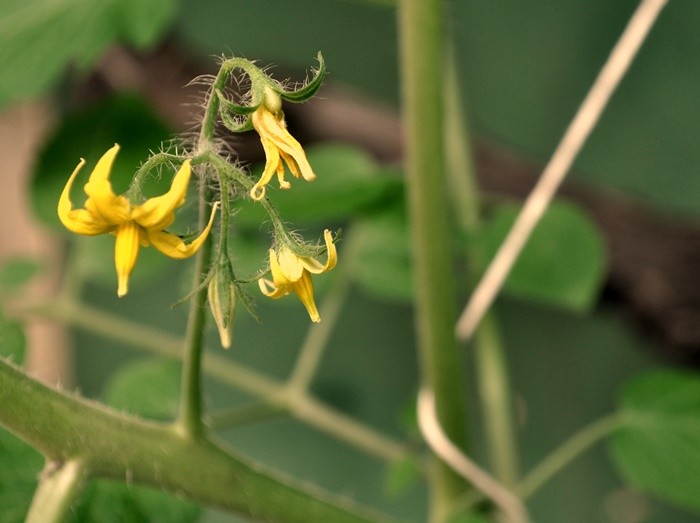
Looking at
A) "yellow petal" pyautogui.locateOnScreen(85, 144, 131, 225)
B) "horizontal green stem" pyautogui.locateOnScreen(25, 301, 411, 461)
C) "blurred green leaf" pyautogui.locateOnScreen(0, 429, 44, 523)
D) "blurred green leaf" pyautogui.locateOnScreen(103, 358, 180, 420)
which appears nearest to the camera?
"yellow petal" pyautogui.locateOnScreen(85, 144, 131, 225)

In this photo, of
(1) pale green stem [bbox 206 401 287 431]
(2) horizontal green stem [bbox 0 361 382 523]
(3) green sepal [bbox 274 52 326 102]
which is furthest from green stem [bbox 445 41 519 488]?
(3) green sepal [bbox 274 52 326 102]

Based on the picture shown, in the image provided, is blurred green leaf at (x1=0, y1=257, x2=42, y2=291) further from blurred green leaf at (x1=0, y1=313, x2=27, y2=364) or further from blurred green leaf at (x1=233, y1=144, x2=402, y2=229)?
blurred green leaf at (x1=0, y1=313, x2=27, y2=364)

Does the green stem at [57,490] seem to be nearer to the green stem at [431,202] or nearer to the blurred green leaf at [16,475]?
the blurred green leaf at [16,475]

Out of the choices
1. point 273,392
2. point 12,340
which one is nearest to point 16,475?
point 12,340

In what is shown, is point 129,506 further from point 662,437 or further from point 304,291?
point 662,437

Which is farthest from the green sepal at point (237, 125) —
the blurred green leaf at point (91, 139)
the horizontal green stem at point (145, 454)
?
the blurred green leaf at point (91, 139)
